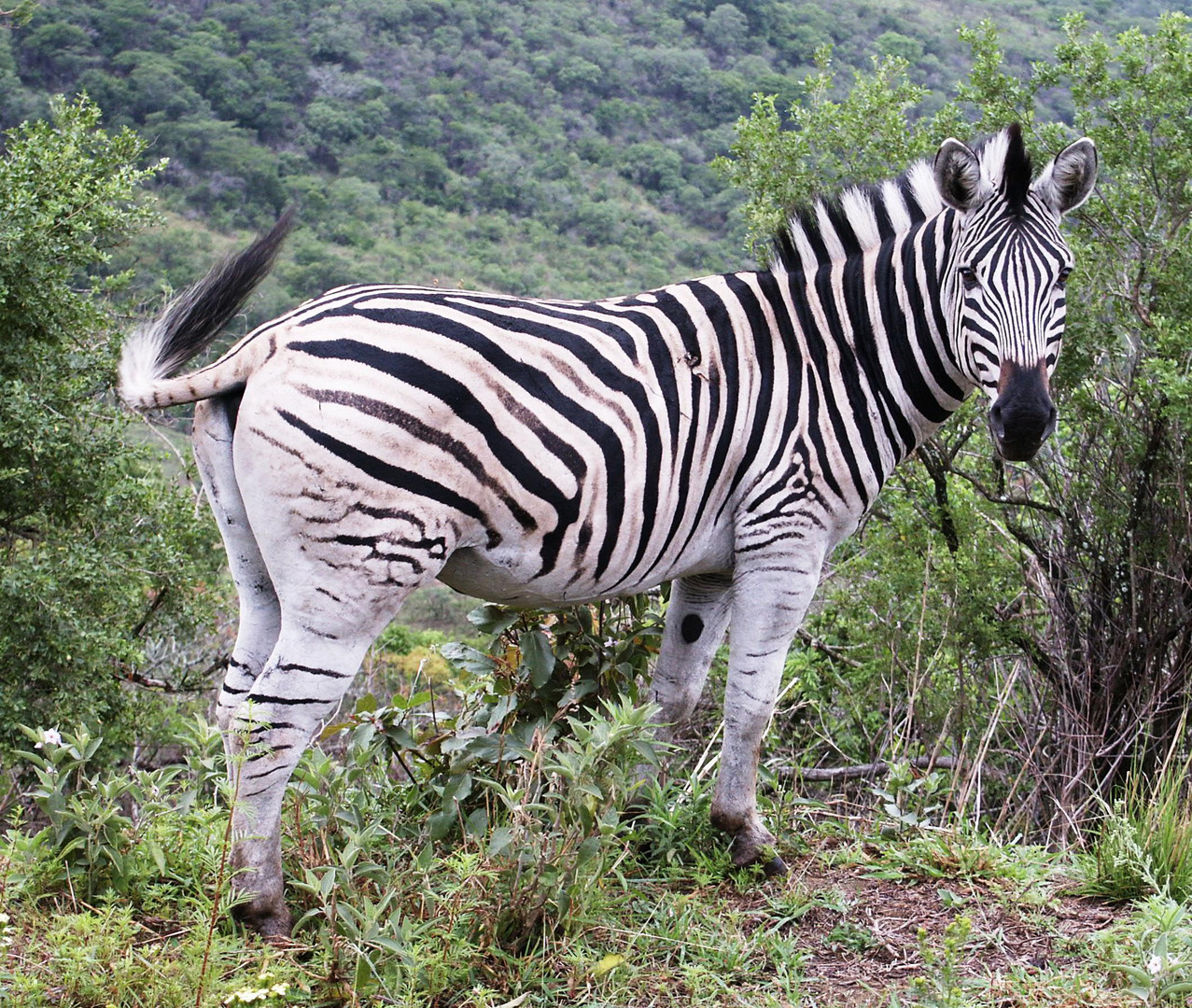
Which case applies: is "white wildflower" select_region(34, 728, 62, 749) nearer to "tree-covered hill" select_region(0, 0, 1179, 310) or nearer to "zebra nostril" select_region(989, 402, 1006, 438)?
"zebra nostril" select_region(989, 402, 1006, 438)

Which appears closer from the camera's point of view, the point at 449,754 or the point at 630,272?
the point at 449,754

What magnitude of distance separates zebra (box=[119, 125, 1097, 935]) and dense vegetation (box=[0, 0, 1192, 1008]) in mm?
368

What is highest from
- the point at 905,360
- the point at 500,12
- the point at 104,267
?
the point at 500,12

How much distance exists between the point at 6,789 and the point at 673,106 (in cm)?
3877

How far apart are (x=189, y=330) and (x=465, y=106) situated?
1652 inches

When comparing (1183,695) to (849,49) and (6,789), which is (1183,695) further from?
(849,49)

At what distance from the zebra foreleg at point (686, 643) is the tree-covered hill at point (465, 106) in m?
25.3

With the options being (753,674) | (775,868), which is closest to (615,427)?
(753,674)

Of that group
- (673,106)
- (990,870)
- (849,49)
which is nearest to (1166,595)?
(990,870)

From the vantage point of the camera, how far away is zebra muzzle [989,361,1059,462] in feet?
12.0

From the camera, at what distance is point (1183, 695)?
554 centimetres

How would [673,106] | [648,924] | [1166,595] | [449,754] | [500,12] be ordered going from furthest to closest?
[500,12] → [673,106] → [1166,595] → [449,754] → [648,924]

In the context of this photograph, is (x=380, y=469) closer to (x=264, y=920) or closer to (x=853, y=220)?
(x=264, y=920)

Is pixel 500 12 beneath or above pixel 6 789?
above
